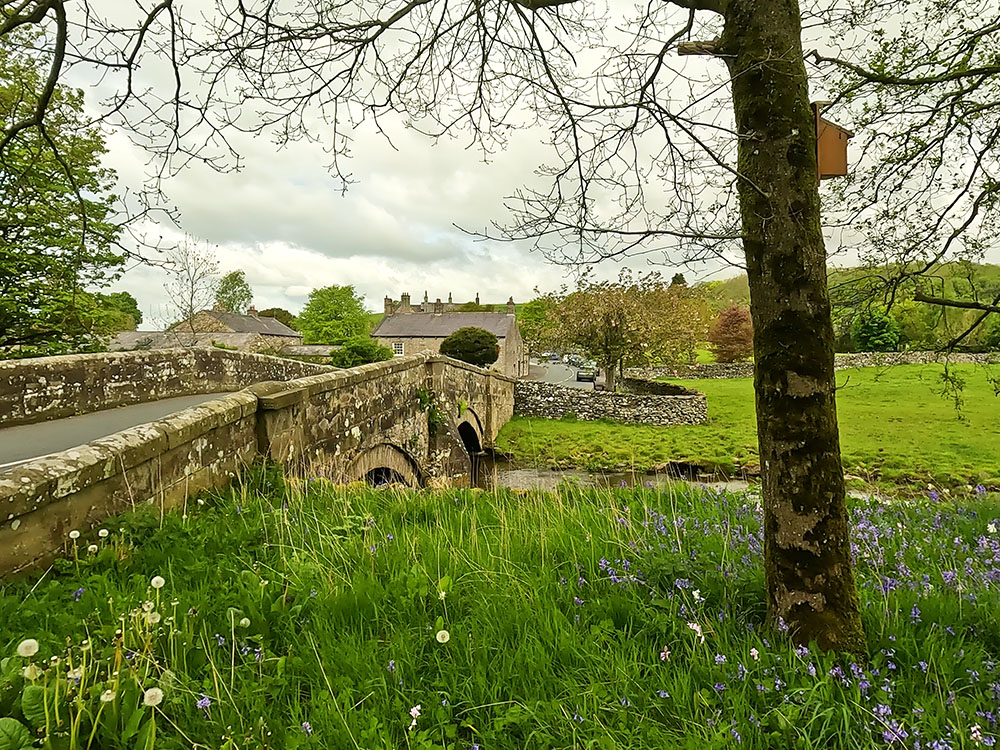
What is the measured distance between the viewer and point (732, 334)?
177 ft

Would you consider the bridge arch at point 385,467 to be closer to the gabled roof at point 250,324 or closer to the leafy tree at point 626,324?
the leafy tree at point 626,324

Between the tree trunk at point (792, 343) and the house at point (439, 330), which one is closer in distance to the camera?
the tree trunk at point (792, 343)

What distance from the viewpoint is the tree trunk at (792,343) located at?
205cm

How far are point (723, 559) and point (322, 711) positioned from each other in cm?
206

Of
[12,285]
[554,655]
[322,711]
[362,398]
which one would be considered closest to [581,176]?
[554,655]

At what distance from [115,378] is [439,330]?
→ 41695mm

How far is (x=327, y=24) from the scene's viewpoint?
12.7ft

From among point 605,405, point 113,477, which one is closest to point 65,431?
point 113,477

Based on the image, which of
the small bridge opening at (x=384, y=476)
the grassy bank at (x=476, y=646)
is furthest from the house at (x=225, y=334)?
the grassy bank at (x=476, y=646)

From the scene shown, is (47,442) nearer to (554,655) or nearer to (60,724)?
(60,724)

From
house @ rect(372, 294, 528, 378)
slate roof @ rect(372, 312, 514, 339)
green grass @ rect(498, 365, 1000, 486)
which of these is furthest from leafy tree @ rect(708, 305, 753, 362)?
green grass @ rect(498, 365, 1000, 486)

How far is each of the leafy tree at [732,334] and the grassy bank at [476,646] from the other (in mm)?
54421

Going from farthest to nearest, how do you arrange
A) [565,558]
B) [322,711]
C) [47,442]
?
[47,442]
[565,558]
[322,711]

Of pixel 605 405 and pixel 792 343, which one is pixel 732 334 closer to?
pixel 605 405
